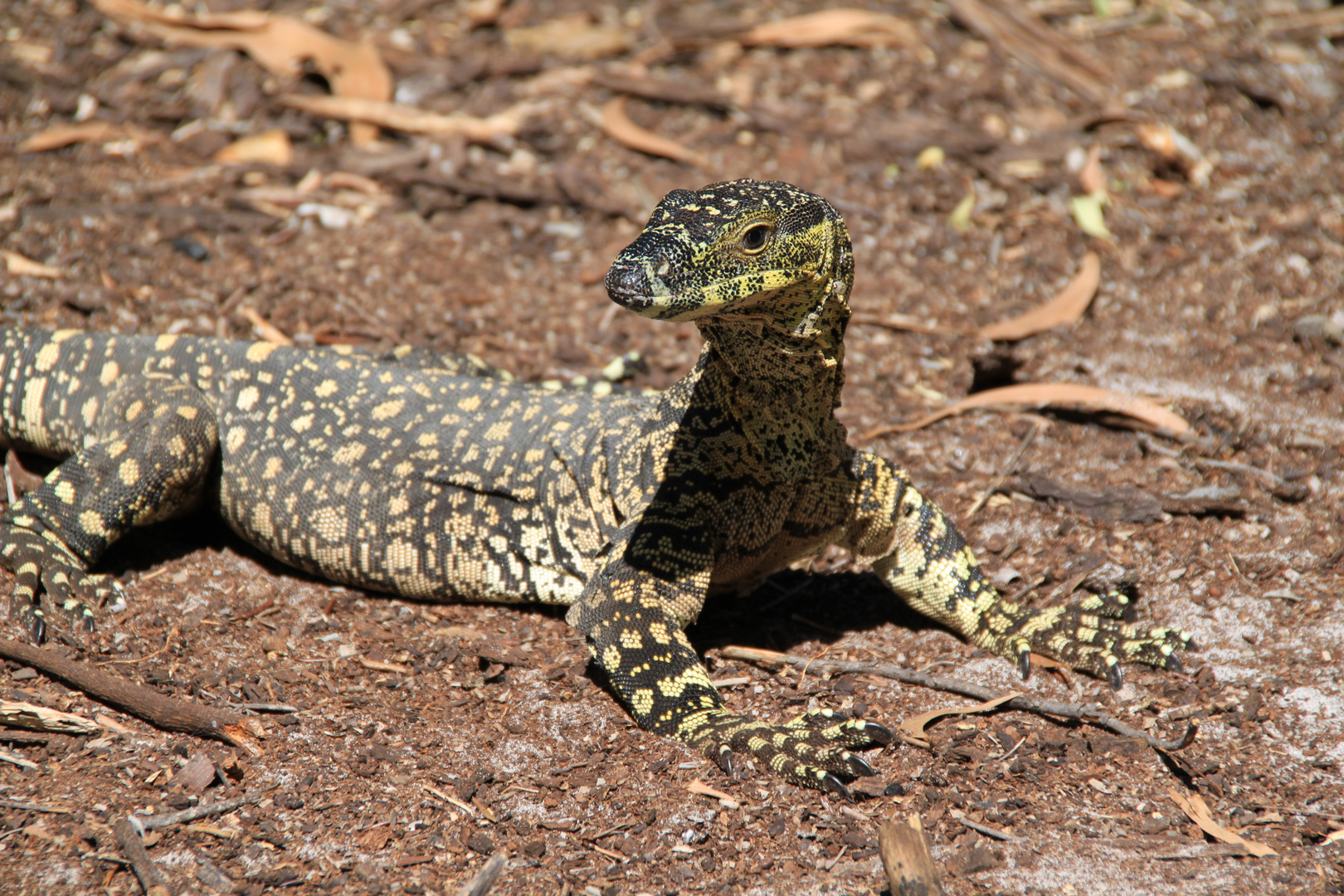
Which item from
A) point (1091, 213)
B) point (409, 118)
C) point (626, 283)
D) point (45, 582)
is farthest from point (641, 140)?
point (626, 283)

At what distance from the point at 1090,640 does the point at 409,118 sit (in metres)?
7.82

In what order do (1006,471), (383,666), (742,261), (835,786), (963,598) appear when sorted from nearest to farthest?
(742,261), (835,786), (383,666), (963,598), (1006,471)

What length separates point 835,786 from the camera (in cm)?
451

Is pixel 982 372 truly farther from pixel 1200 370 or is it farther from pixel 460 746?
pixel 460 746

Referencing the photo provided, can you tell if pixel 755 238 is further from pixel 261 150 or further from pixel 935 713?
pixel 261 150

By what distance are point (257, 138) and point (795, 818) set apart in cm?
830

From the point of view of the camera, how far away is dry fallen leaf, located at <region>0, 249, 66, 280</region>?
8.24 m

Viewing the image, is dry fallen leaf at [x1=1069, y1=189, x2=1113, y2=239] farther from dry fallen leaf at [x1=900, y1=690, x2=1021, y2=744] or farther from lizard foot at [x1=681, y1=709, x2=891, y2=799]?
lizard foot at [x1=681, y1=709, x2=891, y2=799]

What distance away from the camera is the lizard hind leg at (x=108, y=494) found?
5.82 metres

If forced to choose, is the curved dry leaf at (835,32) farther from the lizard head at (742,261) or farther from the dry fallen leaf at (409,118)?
the lizard head at (742,261)

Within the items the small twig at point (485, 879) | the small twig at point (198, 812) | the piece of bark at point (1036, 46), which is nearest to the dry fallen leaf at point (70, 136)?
→ the small twig at point (198, 812)

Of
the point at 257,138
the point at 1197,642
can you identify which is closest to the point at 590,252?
the point at 257,138

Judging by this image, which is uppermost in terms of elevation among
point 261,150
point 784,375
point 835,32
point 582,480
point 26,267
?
point 835,32

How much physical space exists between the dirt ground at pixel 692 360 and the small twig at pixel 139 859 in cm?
5
